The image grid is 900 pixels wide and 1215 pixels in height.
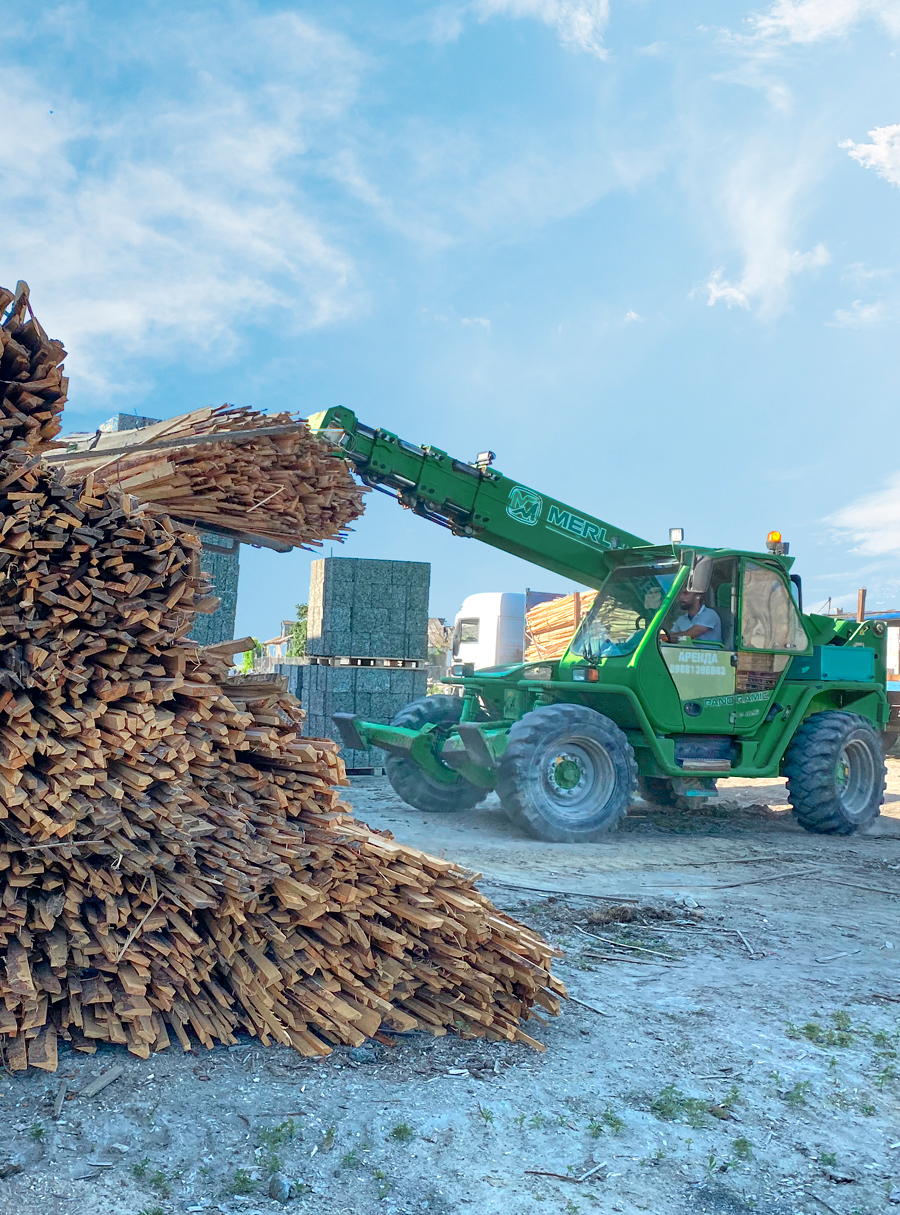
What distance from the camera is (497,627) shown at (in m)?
21.9

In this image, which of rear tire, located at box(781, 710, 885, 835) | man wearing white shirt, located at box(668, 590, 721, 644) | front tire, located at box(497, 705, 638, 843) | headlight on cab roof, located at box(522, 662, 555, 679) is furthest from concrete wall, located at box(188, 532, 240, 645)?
rear tire, located at box(781, 710, 885, 835)

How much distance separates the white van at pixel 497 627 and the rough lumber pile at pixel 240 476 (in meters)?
14.4

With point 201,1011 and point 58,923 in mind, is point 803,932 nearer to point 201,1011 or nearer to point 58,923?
point 201,1011

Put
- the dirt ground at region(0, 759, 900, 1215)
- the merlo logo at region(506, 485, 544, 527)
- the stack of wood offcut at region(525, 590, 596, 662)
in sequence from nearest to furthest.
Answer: the dirt ground at region(0, 759, 900, 1215) < the merlo logo at region(506, 485, 544, 527) < the stack of wood offcut at region(525, 590, 596, 662)

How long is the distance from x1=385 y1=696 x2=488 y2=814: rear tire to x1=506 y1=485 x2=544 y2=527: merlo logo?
2.15 metres

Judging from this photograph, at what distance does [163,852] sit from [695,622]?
759 cm

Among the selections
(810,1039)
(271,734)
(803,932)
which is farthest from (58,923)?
(803,932)

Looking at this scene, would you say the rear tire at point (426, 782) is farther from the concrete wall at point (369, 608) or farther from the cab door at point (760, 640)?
the cab door at point (760, 640)

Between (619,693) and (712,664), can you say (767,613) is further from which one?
(619,693)

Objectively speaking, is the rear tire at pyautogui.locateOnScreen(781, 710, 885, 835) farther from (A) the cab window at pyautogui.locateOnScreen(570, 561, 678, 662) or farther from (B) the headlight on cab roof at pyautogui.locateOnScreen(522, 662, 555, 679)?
(B) the headlight on cab roof at pyautogui.locateOnScreen(522, 662, 555, 679)

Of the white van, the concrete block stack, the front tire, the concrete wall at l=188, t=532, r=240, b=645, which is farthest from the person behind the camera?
the white van

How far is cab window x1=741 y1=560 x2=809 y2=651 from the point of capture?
11.1 metres

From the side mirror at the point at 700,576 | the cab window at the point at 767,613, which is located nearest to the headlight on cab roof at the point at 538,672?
the side mirror at the point at 700,576

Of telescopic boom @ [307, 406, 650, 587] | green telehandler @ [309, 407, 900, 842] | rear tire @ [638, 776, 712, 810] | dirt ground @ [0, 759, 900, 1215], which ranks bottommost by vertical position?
dirt ground @ [0, 759, 900, 1215]
